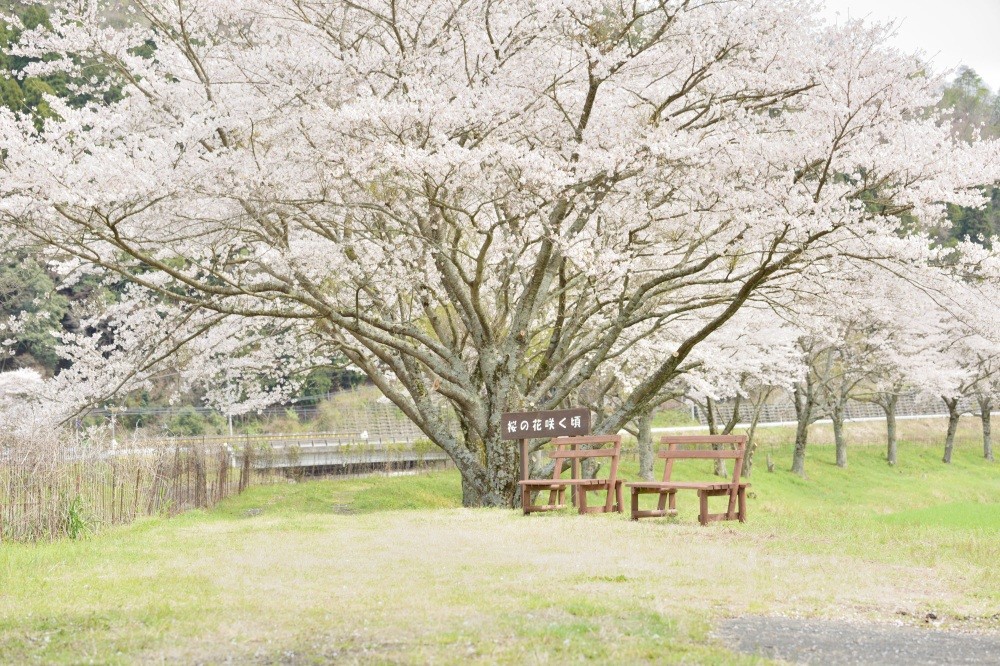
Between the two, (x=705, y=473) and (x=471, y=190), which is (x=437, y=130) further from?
(x=705, y=473)

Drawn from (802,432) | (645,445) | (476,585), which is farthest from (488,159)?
(802,432)

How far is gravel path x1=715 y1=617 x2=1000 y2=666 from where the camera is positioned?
16.0ft

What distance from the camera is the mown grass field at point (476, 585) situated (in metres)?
5.28

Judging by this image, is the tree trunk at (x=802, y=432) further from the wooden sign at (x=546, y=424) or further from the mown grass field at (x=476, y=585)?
the wooden sign at (x=546, y=424)

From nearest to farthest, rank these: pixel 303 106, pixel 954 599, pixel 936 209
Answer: pixel 954 599
pixel 936 209
pixel 303 106

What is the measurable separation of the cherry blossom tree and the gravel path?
722 centimetres

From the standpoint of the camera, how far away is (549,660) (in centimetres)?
477

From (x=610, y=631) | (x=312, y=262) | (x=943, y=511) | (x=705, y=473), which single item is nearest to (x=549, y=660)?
(x=610, y=631)

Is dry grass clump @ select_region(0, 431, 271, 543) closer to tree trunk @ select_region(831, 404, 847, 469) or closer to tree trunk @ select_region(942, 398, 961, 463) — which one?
tree trunk @ select_region(831, 404, 847, 469)

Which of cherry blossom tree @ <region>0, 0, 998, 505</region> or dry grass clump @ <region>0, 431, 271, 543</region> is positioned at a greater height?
cherry blossom tree @ <region>0, 0, 998, 505</region>

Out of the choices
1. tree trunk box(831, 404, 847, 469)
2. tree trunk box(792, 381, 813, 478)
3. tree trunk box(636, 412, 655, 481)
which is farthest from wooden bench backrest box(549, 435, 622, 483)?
tree trunk box(831, 404, 847, 469)

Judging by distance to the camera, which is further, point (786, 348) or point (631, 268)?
point (786, 348)

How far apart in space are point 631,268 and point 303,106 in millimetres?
5462

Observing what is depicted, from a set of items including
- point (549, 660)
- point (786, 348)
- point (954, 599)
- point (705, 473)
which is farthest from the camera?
point (705, 473)
